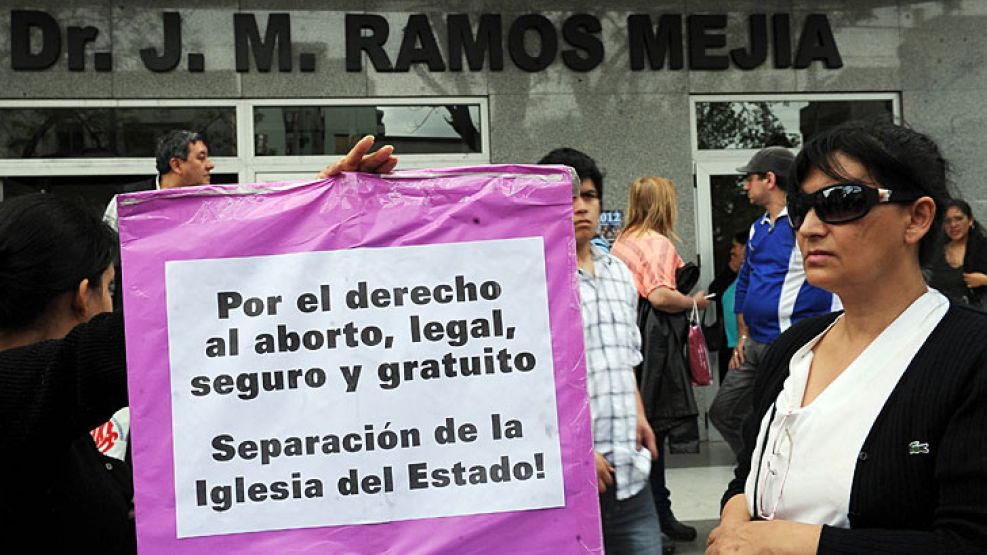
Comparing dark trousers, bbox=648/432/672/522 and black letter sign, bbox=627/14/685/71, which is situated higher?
black letter sign, bbox=627/14/685/71

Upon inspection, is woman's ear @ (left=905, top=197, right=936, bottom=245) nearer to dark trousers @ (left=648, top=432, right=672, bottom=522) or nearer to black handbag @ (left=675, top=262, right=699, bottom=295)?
black handbag @ (left=675, top=262, right=699, bottom=295)

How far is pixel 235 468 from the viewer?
80.1 inches

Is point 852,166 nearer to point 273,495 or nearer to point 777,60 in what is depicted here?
point 273,495

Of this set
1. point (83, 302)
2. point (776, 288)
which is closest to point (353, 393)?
point (83, 302)

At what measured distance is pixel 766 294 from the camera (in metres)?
5.05

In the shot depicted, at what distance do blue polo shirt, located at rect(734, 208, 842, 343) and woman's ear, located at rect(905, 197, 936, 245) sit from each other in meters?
2.72

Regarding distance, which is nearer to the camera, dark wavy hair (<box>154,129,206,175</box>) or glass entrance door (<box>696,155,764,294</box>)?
dark wavy hair (<box>154,129,206,175</box>)

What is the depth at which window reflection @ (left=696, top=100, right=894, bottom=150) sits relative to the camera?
9102mm

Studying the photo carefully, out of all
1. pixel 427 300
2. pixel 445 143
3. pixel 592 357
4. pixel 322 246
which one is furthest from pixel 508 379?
pixel 445 143

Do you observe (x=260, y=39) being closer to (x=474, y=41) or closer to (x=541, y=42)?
(x=474, y=41)

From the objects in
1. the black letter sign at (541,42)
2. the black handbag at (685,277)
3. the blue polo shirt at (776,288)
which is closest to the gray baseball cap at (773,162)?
the blue polo shirt at (776,288)

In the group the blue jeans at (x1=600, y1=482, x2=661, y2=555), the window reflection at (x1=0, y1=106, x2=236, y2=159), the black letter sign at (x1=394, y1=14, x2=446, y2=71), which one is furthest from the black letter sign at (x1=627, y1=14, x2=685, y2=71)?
the blue jeans at (x1=600, y1=482, x2=661, y2=555)

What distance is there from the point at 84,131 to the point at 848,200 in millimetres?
7453

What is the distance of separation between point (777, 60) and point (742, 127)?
1.99 feet
